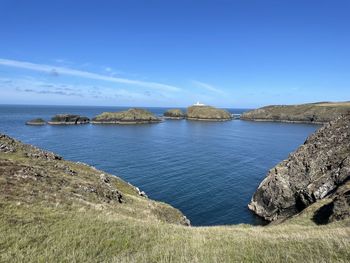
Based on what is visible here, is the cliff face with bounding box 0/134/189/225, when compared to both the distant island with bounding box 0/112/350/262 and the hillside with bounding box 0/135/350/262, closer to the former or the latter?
the distant island with bounding box 0/112/350/262

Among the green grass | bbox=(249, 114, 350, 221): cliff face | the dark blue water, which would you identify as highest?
the green grass

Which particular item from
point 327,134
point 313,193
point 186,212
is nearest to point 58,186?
point 186,212

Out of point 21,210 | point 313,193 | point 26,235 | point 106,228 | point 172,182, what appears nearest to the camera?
point 26,235

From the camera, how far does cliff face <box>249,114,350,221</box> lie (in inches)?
1849

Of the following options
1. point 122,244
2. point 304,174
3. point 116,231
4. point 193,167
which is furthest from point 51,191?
point 193,167

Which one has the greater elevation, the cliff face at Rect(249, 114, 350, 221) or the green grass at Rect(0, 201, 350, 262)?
the green grass at Rect(0, 201, 350, 262)

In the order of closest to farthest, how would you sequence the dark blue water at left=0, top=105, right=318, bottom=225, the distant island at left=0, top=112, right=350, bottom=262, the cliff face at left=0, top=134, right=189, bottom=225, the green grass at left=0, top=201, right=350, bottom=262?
the green grass at left=0, top=201, right=350, bottom=262 → the distant island at left=0, top=112, right=350, bottom=262 → the cliff face at left=0, top=134, right=189, bottom=225 → the dark blue water at left=0, top=105, right=318, bottom=225

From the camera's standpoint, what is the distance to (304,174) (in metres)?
51.7

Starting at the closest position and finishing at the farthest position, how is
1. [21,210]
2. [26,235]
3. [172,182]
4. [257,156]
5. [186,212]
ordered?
[26,235]
[21,210]
[186,212]
[172,182]
[257,156]

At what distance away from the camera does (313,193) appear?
4441 centimetres

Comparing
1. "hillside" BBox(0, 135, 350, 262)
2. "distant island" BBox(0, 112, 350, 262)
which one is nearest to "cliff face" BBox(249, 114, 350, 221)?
"distant island" BBox(0, 112, 350, 262)

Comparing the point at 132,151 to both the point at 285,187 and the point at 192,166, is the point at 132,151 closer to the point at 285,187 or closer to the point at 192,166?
the point at 192,166

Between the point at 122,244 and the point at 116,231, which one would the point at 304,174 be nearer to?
the point at 116,231

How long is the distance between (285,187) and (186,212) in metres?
16.7
